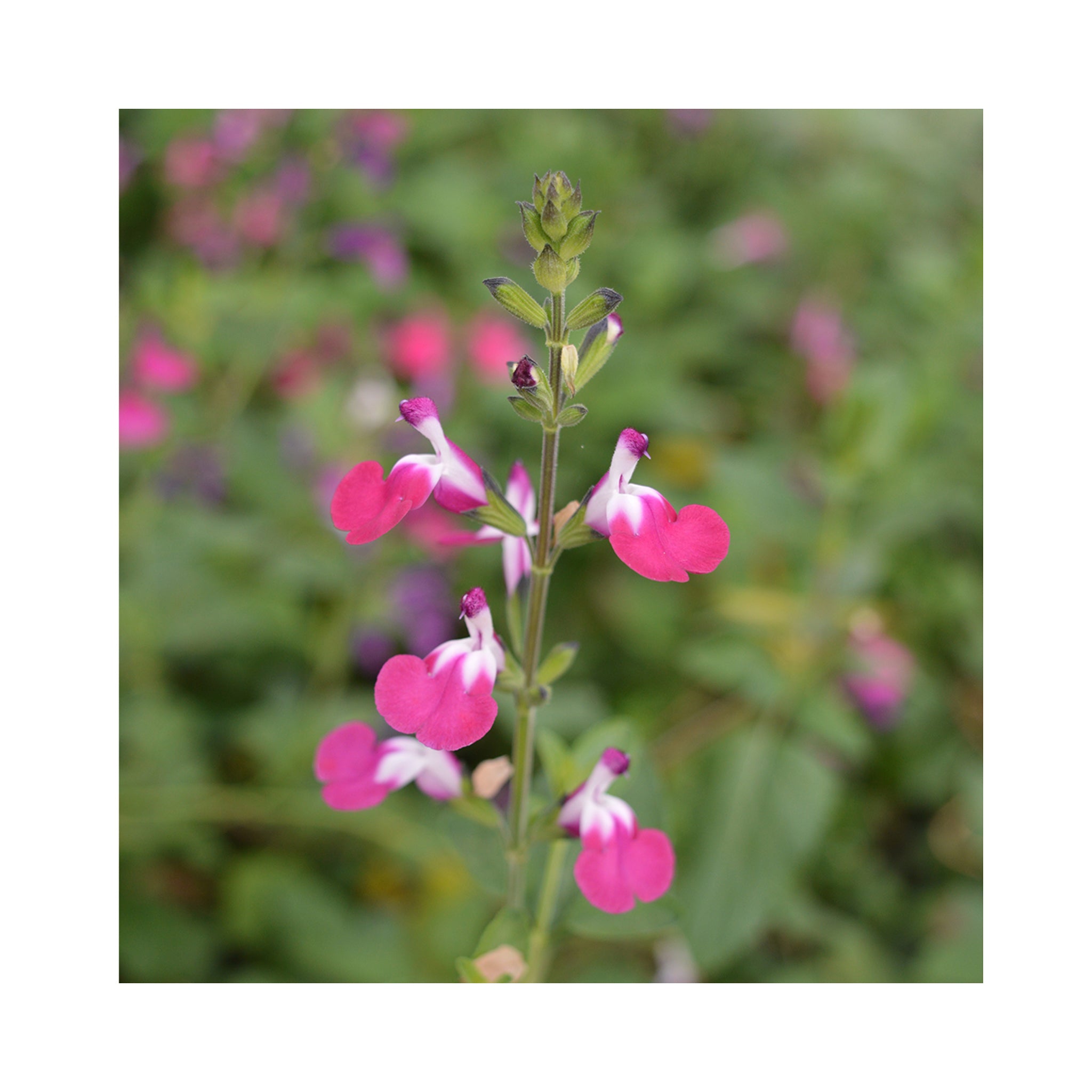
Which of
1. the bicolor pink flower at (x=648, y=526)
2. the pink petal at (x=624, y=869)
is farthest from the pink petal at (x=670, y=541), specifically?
the pink petal at (x=624, y=869)

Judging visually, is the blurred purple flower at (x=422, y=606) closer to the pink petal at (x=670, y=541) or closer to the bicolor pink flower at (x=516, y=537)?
the bicolor pink flower at (x=516, y=537)

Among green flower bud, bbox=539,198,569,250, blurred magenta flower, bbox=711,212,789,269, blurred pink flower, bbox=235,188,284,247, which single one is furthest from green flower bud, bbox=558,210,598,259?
blurred magenta flower, bbox=711,212,789,269

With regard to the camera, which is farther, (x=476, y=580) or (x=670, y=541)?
(x=476, y=580)

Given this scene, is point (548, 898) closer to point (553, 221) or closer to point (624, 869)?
point (624, 869)

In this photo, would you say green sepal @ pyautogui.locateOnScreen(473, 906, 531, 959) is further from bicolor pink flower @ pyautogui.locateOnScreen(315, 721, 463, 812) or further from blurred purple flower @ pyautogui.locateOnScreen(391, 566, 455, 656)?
blurred purple flower @ pyautogui.locateOnScreen(391, 566, 455, 656)

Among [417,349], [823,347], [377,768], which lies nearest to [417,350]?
[417,349]

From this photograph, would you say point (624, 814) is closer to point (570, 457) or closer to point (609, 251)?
point (570, 457)

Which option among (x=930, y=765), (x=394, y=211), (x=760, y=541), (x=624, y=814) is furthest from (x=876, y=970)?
(x=394, y=211)
